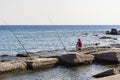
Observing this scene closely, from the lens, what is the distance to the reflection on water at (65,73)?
18.8 metres

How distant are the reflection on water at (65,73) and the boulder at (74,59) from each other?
478 millimetres

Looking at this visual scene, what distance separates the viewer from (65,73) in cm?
2050

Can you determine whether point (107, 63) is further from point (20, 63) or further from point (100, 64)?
point (20, 63)

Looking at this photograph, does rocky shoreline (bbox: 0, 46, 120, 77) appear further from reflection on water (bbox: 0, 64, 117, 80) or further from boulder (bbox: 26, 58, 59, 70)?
reflection on water (bbox: 0, 64, 117, 80)

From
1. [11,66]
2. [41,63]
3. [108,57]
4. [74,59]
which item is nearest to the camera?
[11,66]

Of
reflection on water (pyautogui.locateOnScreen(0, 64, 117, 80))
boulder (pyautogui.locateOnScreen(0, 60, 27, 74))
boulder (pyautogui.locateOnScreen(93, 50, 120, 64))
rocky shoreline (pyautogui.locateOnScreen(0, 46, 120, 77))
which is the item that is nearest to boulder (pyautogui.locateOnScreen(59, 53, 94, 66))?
rocky shoreline (pyautogui.locateOnScreen(0, 46, 120, 77))

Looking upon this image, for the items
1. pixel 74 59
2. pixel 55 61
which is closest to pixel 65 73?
pixel 74 59

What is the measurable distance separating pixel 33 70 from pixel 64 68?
260cm

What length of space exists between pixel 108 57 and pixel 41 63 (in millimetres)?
5886

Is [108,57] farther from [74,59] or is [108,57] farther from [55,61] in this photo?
[55,61]

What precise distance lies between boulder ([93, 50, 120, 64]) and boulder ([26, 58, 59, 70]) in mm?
3730

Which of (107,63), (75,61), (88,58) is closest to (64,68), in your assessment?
(75,61)

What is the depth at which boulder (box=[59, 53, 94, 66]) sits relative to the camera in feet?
72.9

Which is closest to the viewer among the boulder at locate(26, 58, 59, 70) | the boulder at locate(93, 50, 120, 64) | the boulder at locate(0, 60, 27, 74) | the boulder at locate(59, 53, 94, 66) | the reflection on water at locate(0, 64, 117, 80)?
the reflection on water at locate(0, 64, 117, 80)
